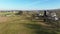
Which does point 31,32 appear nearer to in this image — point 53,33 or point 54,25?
point 53,33

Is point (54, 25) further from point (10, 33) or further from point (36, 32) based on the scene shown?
point (10, 33)

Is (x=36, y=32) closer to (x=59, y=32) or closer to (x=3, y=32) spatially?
(x=59, y=32)

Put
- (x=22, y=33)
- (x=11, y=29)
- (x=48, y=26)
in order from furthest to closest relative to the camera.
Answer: (x=48, y=26) → (x=11, y=29) → (x=22, y=33)

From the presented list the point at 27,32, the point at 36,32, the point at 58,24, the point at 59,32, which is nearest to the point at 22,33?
the point at 27,32

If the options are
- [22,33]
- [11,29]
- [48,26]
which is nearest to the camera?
[22,33]

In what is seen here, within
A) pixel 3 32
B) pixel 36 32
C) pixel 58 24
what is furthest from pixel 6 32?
pixel 58 24

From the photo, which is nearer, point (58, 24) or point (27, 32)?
point (27, 32)

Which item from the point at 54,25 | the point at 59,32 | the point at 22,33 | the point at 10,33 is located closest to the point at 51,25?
the point at 54,25

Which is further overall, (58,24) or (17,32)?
(58,24)
